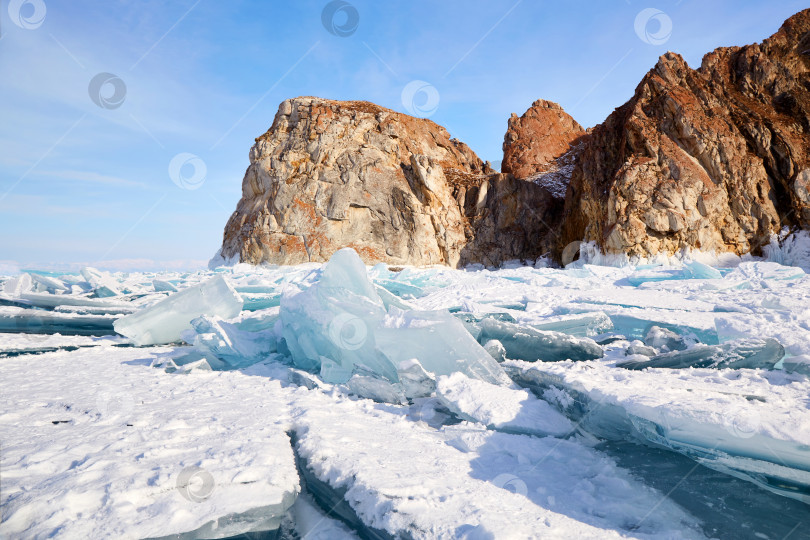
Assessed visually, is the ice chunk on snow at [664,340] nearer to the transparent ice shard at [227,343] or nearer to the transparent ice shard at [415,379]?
the transparent ice shard at [415,379]

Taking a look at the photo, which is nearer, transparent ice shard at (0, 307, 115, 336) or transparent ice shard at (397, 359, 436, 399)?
transparent ice shard at (397, 359, 436, 399)

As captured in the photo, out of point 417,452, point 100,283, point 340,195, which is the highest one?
point 340,195

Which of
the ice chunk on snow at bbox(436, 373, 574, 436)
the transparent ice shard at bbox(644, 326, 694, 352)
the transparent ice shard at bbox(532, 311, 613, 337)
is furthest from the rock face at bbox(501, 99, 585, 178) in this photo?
the ice chunk on snow at bbox(436, 373, 574, 436)

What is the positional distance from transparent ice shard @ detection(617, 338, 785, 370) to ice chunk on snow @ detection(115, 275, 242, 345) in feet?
14.9

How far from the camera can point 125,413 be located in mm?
2746

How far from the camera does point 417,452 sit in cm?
225

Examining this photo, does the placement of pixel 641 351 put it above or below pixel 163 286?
below

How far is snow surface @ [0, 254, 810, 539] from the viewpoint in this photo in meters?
1.61

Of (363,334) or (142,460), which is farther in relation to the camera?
(363,334)

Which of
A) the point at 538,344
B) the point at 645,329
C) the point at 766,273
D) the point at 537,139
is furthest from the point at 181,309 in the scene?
the point at 537,139

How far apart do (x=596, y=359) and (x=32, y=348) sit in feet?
20.5

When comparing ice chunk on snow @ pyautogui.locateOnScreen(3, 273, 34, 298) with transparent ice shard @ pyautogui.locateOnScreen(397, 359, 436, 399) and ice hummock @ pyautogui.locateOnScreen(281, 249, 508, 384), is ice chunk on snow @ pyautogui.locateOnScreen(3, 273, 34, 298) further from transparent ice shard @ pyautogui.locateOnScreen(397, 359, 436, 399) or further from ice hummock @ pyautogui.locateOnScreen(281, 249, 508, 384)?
transparent ice shard @ pyautogui.locateOnScreen(397, 359, 436, 399)

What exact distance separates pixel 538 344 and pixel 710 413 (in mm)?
2072

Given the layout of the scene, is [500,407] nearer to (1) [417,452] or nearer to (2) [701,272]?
(1) [417,452]
